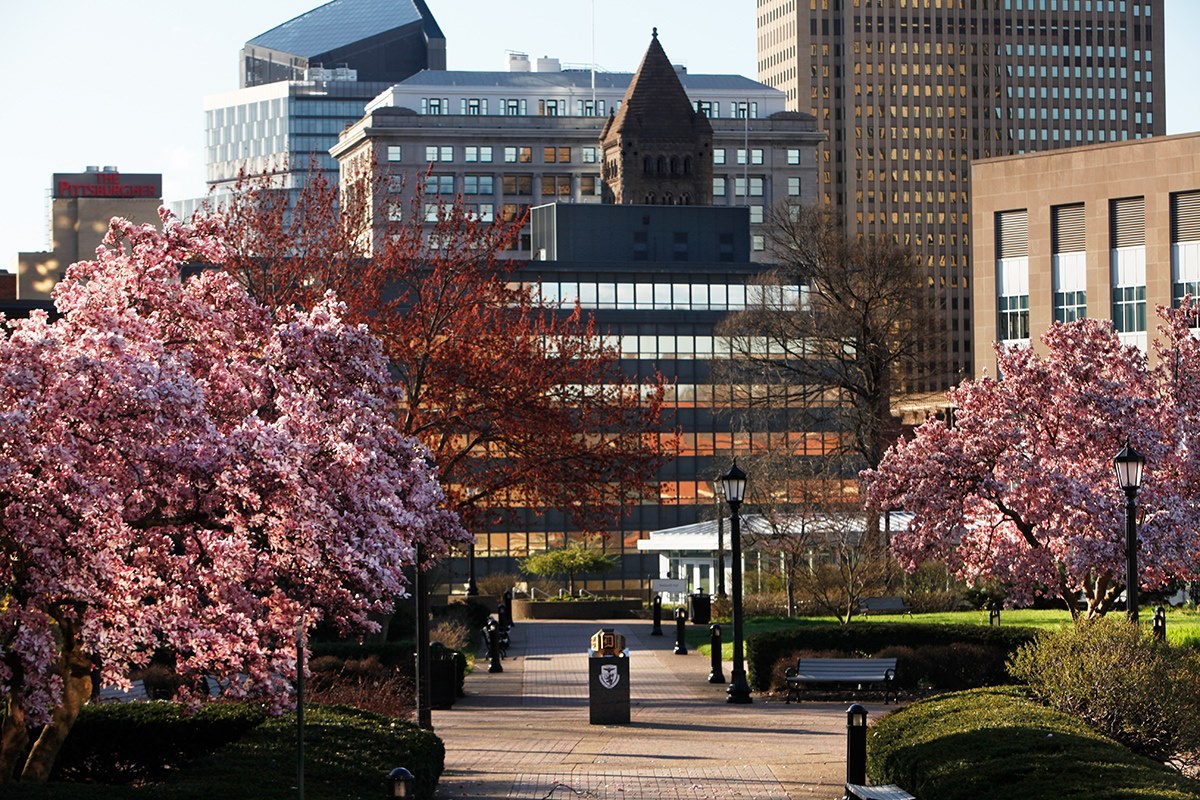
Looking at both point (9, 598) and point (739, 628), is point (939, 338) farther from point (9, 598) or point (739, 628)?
point (9, 598)

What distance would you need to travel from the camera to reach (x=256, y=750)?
18375 millimetres

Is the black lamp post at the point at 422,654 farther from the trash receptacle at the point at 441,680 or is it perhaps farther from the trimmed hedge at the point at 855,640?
the trimmed hedge at the point at 855,640

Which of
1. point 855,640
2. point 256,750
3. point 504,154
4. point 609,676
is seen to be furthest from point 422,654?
point 504,154

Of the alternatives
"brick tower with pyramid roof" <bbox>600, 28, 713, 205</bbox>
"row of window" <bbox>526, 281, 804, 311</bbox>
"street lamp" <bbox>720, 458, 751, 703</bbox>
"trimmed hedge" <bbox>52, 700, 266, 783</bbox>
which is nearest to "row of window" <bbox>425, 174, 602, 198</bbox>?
"brick tower with pyramid roof" <bbox>600, 28, 713, 205</bbox>

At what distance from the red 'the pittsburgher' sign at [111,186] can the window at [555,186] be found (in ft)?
204

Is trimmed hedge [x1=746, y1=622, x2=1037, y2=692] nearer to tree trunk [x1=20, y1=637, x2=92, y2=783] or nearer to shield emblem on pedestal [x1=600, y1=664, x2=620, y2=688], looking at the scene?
shield emblem on pedestal [x1=600, y1=664, x2=620, y2=688]

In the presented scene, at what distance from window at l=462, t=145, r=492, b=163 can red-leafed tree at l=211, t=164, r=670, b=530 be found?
147 meters

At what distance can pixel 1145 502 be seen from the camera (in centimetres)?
3272

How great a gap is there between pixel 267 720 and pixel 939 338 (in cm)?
5048

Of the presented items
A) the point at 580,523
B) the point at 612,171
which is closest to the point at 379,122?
the point at 612,171

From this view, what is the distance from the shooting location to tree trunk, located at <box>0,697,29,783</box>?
55.1 feet

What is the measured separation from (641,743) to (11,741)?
399 inches

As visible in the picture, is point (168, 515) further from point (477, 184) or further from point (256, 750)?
point (477, 184)

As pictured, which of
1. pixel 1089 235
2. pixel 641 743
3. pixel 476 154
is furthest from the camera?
pixel 476 154
